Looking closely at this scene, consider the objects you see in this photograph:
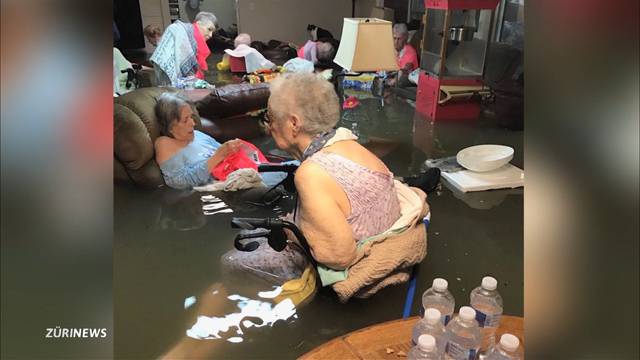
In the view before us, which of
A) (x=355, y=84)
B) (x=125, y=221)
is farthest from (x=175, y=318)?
(x=355, y=84)

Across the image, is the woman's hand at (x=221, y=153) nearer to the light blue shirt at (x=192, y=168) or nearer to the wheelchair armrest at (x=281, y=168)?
the light blue shirt at (x=192, y=168)

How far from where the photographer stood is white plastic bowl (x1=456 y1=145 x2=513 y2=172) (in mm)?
2838

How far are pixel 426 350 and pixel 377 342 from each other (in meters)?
0.24

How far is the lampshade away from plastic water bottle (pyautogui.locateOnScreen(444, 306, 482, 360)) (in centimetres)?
239

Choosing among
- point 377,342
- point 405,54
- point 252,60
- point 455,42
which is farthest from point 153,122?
point 405,54

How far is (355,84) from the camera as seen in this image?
4988 mm

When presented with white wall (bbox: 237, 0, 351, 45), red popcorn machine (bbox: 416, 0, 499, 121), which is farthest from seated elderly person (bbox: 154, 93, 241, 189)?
white wall (bbox: 237, 0, 351, 45)

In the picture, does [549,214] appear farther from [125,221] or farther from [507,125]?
[507,125]

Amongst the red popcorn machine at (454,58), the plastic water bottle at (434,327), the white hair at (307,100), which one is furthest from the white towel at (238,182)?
the red popcorn machine at (454,58)

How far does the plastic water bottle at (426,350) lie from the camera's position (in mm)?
837

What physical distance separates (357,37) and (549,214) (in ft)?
9.43

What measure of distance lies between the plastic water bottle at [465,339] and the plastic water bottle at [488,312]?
106 mm

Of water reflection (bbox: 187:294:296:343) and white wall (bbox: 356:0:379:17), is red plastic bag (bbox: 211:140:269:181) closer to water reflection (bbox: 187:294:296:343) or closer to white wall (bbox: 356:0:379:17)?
water reflection (bbox: 187:294:296:343)

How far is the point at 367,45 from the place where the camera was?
3078 millimetres
